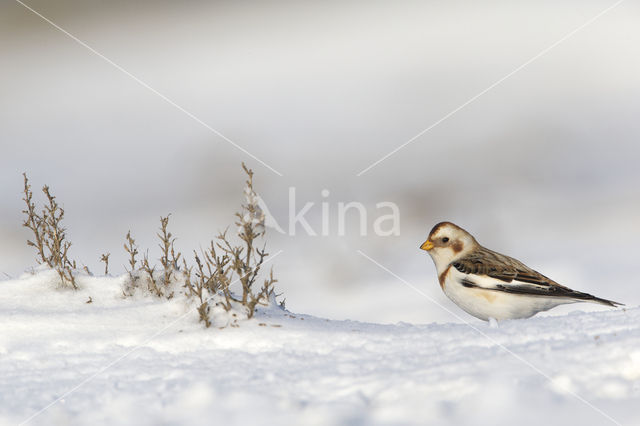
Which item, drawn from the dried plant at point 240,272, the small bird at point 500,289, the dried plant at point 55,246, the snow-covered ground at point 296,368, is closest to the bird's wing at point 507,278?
the small bird at point 500,289

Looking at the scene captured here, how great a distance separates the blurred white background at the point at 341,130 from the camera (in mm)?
9742

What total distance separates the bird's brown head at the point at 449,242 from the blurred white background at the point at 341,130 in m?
1.94

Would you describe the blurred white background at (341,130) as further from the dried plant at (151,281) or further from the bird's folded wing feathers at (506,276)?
the dried plant at (151,281)

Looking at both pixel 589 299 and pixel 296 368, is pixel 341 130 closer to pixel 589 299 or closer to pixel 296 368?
pixel 589 299

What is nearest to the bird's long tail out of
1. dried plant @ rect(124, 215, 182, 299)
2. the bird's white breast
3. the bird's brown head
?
the bird's white breast

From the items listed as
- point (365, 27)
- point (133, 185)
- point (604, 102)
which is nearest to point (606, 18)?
point (604, 102)

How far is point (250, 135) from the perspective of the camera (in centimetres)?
1468

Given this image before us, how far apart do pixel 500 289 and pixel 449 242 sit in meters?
0.68

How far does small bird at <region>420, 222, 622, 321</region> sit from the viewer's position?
5.00 meters

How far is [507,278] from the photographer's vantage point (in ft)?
16.8

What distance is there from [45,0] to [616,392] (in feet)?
58.6

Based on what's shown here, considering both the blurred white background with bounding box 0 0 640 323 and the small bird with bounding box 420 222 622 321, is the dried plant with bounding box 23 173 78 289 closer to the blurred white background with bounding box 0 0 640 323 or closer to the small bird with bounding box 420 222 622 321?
the small bird with bounding box 420 222 622 321

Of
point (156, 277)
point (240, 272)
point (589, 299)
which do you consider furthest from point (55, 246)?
point (589, 299)

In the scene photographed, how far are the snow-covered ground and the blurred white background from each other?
326 cm
